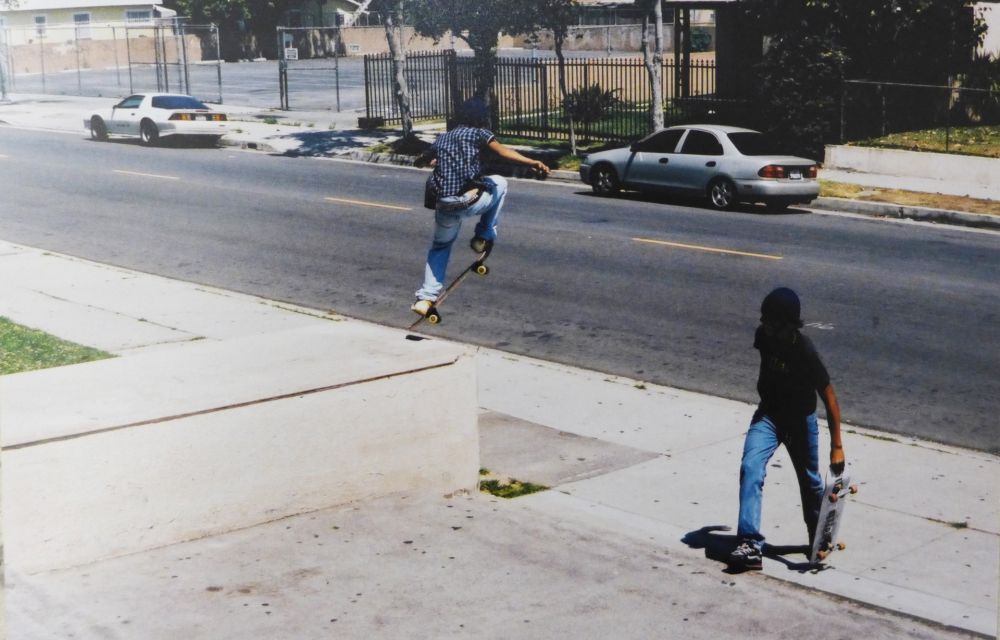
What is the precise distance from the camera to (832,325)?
1383 cm

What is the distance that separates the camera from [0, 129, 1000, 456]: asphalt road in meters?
12.3

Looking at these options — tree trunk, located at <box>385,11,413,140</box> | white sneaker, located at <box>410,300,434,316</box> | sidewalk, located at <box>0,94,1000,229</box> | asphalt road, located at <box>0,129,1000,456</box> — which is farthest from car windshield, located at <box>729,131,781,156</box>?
white sneaker, located at <box>410,300,434,316</box>

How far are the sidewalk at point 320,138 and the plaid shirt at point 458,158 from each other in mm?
14820

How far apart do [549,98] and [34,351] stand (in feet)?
77.3

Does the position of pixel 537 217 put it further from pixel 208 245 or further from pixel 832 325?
pixel 832 325

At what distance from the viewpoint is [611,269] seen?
1681 centimetres

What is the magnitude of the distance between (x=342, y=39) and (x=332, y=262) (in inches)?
2170

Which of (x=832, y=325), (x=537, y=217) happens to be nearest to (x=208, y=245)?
(x=537, y=217)

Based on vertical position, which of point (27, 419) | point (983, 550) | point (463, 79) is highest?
point (463, 79)

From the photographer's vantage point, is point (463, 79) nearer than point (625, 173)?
No

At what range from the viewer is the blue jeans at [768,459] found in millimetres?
7156

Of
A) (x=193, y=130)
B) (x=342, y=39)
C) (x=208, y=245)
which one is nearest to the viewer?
→ (x=208, y=245)

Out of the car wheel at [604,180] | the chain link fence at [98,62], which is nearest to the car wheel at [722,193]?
the car wheel at [604,180]

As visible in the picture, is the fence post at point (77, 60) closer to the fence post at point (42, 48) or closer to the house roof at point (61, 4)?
the house roof at point (61, 4)
